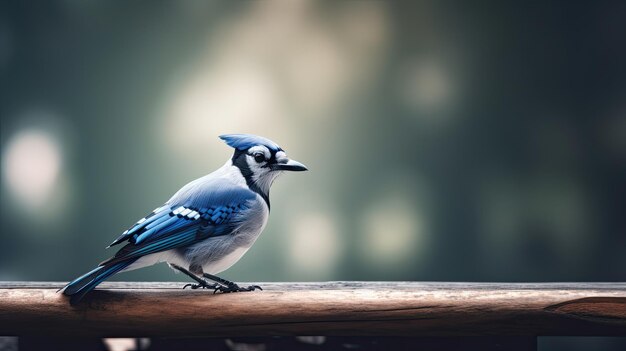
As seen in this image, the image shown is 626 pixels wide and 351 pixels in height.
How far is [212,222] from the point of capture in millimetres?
1521

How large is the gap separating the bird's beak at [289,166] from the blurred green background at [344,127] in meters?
1.08

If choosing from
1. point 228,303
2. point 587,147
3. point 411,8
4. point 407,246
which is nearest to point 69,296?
point 228,303

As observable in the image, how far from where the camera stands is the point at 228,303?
57.5 inches

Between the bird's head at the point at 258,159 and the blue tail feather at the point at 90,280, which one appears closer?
the blue tail feather at the point at 90,280

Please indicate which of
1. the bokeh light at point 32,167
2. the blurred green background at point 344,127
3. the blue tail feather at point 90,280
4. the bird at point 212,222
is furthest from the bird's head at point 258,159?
the bokeh light at point 32,167

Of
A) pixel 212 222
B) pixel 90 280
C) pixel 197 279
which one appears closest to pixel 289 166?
pixel 212 222

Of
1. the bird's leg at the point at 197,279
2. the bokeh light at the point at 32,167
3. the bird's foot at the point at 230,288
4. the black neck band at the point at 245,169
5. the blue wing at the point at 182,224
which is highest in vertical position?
the bokeh light at the point at 32,167

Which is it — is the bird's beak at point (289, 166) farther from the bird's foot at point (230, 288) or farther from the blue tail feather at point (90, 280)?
the blue tail feather at point (90, 280)

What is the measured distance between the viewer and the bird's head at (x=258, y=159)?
5.08 feet

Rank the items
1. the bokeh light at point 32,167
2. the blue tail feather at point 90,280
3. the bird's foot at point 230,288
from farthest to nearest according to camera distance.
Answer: the bokeh light at point 32,167 → the bird's foot at point 230,288 → the blue tail feather at point 90,280

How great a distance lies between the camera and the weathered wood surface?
4.77ft

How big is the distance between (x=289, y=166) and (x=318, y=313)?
0.34 meters

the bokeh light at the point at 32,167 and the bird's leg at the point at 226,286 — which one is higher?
the bokeh light at the point at 32,167

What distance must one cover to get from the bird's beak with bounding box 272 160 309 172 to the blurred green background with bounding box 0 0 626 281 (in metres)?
1.08
